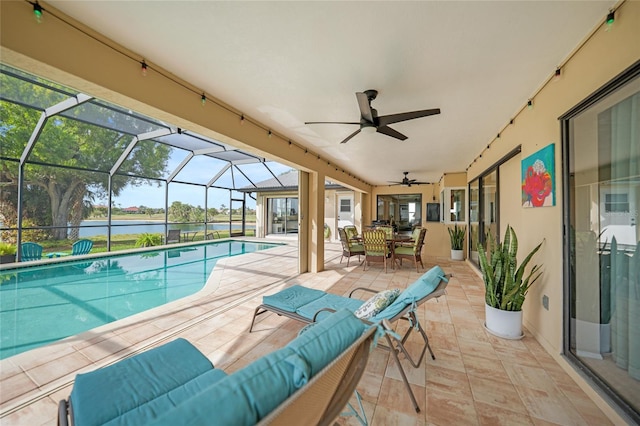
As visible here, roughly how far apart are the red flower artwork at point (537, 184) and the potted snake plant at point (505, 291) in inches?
20.4

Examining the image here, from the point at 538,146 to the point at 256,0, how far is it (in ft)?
10.3

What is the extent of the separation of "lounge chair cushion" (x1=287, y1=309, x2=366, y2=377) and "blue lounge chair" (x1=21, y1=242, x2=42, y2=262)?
9676mm

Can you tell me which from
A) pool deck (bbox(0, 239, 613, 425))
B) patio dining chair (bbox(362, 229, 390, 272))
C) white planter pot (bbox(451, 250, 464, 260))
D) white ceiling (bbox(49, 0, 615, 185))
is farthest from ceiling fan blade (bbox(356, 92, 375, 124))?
white planter pot (bbox(451, 250, 464, 260))

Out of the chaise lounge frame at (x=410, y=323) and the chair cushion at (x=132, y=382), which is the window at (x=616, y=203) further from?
the chair cushion at (x=132, y=382)

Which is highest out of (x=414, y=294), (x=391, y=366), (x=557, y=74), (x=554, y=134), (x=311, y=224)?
(x=557, y=74)

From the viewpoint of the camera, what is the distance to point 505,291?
2.60 m

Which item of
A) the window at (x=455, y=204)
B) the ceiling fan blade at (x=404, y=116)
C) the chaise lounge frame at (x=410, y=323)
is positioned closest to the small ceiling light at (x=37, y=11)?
the ceiling fan blade at (x=404, y=116)

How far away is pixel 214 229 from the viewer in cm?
1206

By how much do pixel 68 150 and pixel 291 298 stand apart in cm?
900

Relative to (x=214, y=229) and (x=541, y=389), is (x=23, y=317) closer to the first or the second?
(x=541, y=389)

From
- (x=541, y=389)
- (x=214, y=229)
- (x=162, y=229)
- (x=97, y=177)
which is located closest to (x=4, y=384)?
(x=541, y=389)

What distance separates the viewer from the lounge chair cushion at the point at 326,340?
0.81m

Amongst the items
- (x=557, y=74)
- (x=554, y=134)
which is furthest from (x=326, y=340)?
(x=557, y=74)

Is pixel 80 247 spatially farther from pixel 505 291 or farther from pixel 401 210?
pixel 401 210
